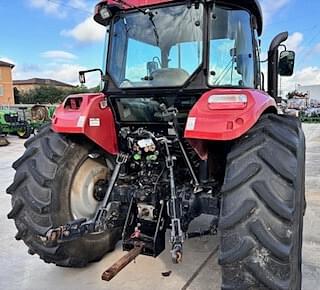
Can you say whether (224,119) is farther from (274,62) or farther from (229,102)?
(274,62)

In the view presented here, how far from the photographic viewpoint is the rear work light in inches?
88.8

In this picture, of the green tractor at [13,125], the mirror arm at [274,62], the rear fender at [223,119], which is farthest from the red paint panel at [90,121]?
the green tractor at [13,125]

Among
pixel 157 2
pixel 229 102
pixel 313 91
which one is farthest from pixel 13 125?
pixel 313 91

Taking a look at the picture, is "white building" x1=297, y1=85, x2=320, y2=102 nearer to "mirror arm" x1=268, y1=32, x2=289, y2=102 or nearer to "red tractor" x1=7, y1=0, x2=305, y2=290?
"mirror arm" x1=268, y1=32, x2=289, y2=102

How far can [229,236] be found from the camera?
1.97m

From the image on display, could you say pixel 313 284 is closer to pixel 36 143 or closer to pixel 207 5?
pixel 207 5

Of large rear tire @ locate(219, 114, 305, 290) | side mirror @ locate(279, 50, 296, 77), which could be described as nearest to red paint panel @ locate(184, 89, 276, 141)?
large rear tire @ locate(219, 114, 305, 290)

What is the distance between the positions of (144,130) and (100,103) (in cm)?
45

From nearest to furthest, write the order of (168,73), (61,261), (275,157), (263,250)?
1. (263,250)
2. (275,157)
3. (168,73)
4. (61,261)

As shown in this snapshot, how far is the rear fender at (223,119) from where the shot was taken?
218cm

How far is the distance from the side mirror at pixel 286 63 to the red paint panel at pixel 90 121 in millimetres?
2076

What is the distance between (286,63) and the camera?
3992 mm

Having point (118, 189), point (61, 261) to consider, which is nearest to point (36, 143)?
point (118, 189)

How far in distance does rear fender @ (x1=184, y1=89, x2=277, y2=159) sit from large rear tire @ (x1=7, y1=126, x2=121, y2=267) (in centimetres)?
108
